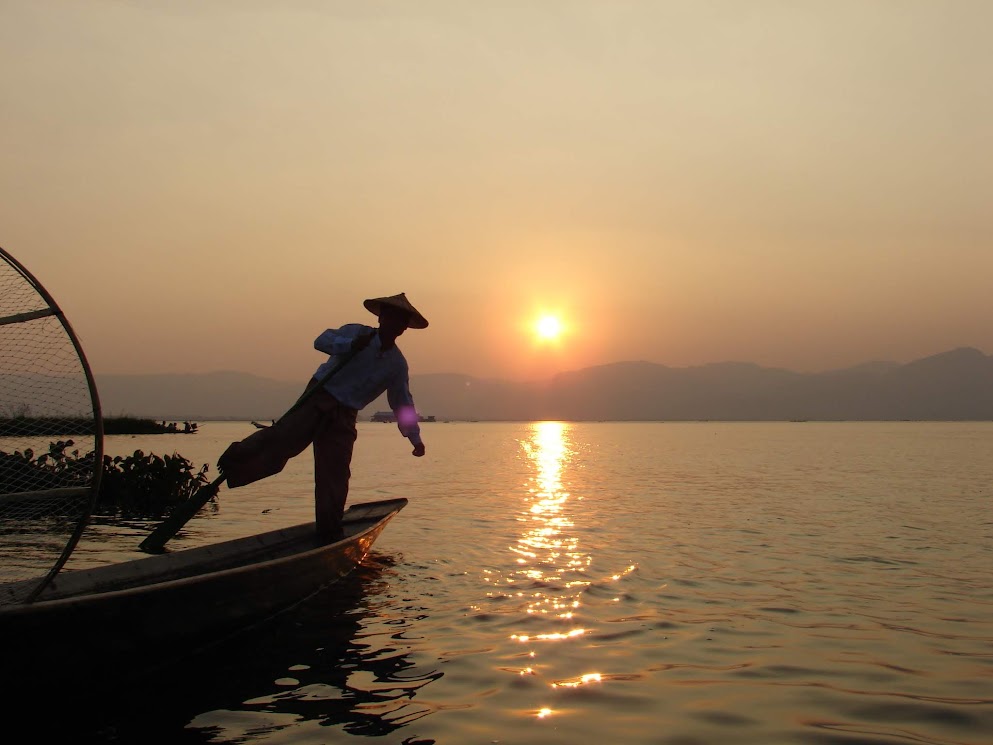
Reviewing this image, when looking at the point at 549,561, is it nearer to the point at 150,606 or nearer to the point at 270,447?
the point at 270,447

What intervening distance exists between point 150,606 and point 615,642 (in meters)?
4.02

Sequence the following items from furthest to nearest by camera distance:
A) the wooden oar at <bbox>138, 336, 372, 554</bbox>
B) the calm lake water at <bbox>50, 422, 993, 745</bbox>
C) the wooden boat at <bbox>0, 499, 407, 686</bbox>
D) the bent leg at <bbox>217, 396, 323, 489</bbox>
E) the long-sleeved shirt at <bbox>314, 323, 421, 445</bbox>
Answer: the long-sleeved shirt at <bbox>314, 323, 421, 445</bbox>, the wooden oar at <bbox>138, 336, 372, 554</bbox>, the bent leg at <bbox>217, 396, 323, 489</bbox>, the calm lake water at <bbox>50, 422, 993, 745</bbox>, the wooden boat at <bbox>0, 499, 407, 686</bbox>

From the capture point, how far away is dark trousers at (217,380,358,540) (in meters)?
8.97

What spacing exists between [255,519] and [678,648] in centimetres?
1188

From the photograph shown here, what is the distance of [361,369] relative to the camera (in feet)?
31.1

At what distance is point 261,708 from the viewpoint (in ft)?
19.3

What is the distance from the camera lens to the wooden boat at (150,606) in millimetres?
5070

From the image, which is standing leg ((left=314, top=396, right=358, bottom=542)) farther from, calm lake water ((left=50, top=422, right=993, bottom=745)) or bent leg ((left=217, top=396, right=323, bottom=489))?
calm lake water ((left=50, top=422, right=993, bottom=745))

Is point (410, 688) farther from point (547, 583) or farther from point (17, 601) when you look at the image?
point (547, 583)

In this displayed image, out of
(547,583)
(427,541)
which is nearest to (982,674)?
(547,583)

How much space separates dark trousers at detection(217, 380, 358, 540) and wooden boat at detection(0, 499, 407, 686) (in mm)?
731

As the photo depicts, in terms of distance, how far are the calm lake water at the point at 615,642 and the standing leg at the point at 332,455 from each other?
108cm

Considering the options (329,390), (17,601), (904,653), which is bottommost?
(904,653)

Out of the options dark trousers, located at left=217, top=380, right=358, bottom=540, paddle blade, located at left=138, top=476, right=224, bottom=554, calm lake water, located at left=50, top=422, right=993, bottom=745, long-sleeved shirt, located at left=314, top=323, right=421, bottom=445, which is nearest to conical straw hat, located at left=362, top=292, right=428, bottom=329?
long-sleeved shirt, located at left=314, top=323, right=421, bottom=445
